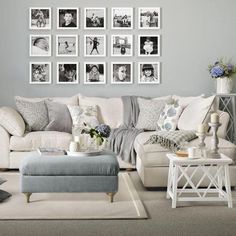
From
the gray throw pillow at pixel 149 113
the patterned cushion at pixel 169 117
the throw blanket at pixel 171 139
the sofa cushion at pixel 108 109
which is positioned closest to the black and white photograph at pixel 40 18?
the sofa cushion at pixel 108 109

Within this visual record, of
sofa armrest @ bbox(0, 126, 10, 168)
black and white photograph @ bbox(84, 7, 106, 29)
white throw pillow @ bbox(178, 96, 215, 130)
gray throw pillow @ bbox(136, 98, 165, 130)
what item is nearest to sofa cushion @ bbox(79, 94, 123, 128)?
gray throw pillow @ bbox(136, 98, 165, 130)

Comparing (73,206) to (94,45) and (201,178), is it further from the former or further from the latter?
(94,45)

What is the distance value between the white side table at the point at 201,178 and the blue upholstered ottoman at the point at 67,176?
0.55m

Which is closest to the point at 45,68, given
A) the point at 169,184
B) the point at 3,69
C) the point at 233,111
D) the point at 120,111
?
the point at 3,69

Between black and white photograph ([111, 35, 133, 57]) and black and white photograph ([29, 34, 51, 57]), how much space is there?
2.97ft

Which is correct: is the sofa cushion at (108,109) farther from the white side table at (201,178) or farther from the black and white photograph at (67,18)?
the white side table at (201,178)

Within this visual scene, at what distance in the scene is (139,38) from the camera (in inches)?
307

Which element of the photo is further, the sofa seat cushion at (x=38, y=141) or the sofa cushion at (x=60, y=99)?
the sofa cushion at (x=60, y=99)

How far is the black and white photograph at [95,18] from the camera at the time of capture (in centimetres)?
774

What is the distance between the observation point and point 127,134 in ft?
22.2

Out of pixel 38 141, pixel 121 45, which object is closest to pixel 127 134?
pixel 38 141

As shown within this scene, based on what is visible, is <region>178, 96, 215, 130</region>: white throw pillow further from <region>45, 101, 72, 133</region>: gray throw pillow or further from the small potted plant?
<region>45, 101, 72, 133</region>: gray throw pillow

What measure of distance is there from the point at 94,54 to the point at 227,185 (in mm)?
3443

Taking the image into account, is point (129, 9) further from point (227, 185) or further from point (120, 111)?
point (227, 185)
